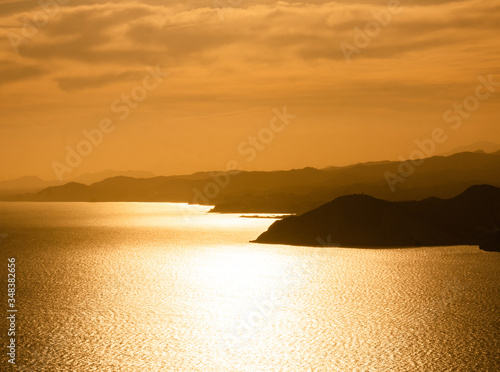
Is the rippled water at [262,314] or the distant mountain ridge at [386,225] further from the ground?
the distant mountain ridge at [386,225]

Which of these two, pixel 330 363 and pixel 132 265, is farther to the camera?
pixel 132 265

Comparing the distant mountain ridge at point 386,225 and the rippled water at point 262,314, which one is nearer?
the rippled water at point 262,314

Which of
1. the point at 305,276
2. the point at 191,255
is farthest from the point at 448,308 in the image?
the point at 191,255

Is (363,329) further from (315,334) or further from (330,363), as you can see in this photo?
(330,363)

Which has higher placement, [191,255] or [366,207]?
[366,207]
